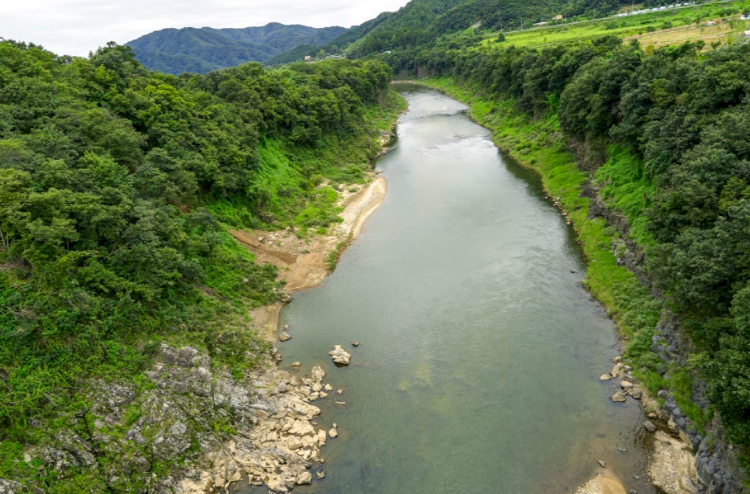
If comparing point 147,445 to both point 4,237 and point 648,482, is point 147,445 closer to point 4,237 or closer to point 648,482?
point 4,237

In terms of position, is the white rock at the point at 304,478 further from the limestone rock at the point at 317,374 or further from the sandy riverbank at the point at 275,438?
the limestone rock at the point at 317,374

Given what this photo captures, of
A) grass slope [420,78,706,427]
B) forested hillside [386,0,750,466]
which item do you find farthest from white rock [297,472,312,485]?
grass slope [420,78,706,427]

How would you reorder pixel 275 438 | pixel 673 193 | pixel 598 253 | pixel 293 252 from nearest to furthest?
pixel 275 438
pixel 673 193
pixel 598 253
pixel 293 252

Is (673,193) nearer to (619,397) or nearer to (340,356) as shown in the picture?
(619,397)

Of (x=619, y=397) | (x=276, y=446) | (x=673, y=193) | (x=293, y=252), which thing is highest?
(x=673, y=193)

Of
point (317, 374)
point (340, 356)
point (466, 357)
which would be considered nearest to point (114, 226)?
point (317, 374)

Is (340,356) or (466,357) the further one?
(340,356)
